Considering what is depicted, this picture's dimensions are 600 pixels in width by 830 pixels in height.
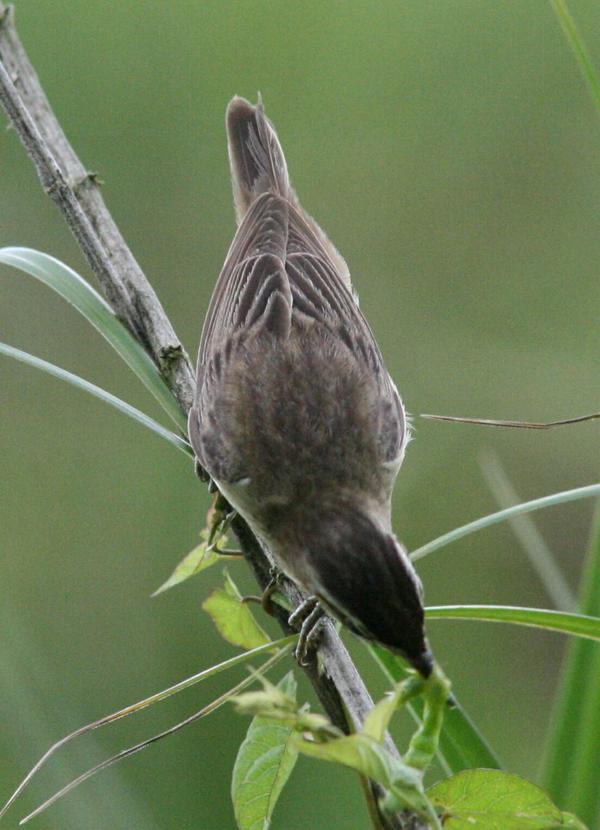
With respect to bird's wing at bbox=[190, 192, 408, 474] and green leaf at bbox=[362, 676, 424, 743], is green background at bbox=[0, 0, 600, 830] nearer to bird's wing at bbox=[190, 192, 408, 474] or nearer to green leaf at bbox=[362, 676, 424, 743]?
bird's wing at bbox=[190, 192, 408, 474]

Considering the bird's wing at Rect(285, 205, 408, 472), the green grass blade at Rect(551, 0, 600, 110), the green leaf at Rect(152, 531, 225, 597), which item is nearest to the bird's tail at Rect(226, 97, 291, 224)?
the bird's wing at Rect(285, 205, 408, 472)

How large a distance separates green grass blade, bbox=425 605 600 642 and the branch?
47cm

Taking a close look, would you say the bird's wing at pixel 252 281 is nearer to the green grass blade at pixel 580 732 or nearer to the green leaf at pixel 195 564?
the green leaf at pixel 195 564

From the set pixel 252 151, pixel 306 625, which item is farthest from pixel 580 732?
pixel 252 151

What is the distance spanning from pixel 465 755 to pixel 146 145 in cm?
Answer: 521

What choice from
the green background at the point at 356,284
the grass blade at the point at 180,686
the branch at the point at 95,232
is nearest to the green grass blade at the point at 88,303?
the branch at the point at 95,232

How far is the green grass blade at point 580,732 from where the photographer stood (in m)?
1.70

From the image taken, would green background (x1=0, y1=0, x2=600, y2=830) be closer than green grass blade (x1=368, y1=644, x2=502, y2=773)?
No

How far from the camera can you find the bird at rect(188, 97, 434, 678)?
96.2 inches

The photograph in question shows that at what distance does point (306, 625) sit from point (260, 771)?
53 cm

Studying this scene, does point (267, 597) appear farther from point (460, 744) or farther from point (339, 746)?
point (339, 746)

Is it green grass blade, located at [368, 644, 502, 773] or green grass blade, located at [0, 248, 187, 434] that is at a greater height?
green grass blade, located at [0, 248, 187, 434]

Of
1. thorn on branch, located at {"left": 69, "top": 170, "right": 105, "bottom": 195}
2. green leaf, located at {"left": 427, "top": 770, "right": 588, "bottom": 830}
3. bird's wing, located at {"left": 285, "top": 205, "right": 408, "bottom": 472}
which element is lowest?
green leaf, located at {"left": 427, "top": 770, "right": 588, "bottom": 830}

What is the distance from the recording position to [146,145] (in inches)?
253
